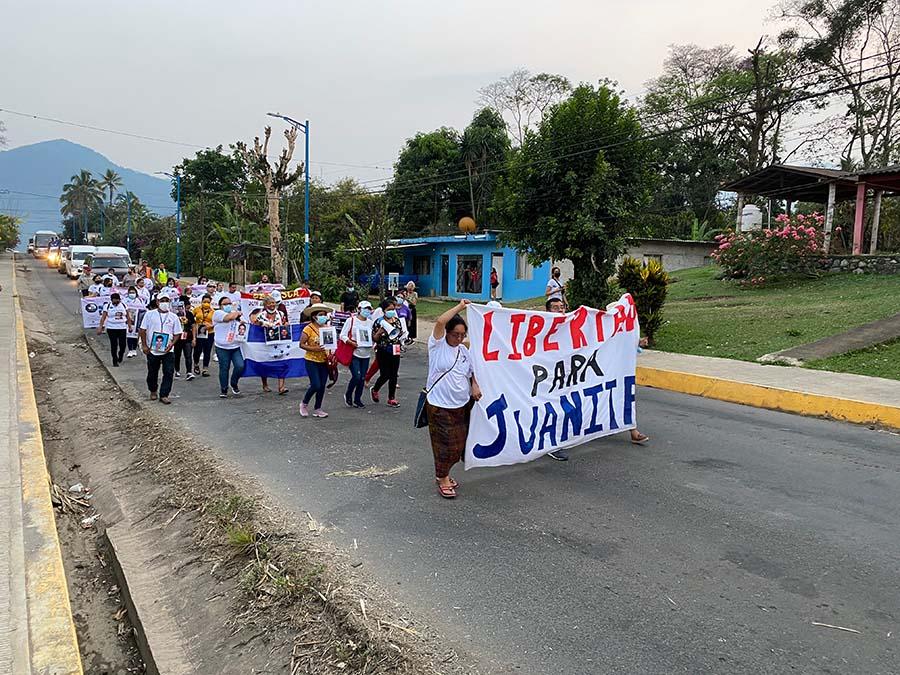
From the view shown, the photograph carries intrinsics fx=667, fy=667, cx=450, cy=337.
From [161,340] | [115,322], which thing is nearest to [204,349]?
[115,322]

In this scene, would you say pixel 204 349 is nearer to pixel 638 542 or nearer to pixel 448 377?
pixel 448 377

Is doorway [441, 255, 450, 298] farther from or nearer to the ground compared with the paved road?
farther from the ground

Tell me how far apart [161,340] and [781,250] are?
18523 millimetres

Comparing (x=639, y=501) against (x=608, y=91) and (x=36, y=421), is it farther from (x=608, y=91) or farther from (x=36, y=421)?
(x=608, y=91)

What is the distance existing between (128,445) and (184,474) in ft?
6.02

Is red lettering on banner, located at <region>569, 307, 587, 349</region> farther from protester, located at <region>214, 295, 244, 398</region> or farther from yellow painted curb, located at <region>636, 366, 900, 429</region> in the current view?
protester, located at <region>214, 295, 244, 398</region>

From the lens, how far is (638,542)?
14.9 ft

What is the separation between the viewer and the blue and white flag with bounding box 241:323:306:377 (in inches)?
402

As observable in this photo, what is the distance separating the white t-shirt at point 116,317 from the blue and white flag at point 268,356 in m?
4.21

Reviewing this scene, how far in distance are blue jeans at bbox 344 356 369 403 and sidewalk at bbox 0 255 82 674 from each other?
371 cm

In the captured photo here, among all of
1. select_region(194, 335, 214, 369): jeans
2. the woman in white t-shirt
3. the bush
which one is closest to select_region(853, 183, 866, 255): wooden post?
the bush

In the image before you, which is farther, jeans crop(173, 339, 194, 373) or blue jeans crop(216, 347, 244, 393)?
jeans crop(173, 339, 194, 373)

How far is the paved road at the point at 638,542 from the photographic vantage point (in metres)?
3.37

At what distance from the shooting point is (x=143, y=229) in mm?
→ 69000
